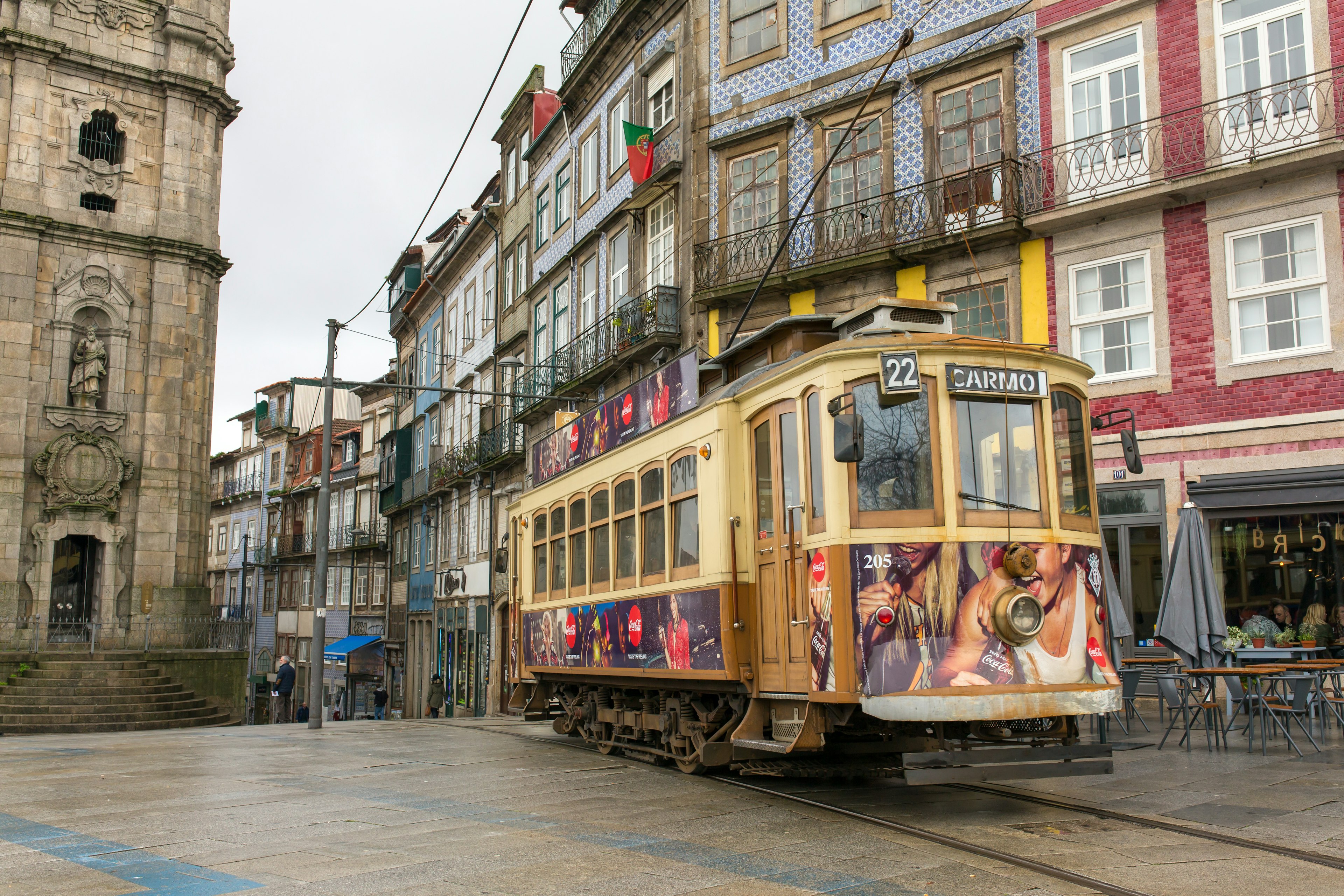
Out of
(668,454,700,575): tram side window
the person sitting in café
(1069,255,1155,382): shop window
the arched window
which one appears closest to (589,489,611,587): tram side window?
(668,454,700,575): tram side window

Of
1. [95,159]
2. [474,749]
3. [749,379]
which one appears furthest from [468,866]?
[95,159]

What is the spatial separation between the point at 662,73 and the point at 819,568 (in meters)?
17.1

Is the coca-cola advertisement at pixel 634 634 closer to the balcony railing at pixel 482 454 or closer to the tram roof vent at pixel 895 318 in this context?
the tram roof vent at pixel 895 318

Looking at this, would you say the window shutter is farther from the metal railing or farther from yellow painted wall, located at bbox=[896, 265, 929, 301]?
the metal railing

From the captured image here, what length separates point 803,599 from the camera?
8328mm

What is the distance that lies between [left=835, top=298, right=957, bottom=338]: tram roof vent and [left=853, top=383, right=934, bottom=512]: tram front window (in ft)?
2.85

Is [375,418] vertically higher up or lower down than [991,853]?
higher up

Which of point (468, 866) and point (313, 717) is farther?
point (313, 717)

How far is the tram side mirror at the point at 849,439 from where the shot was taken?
7.58 meters

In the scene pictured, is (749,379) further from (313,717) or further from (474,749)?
(313,717)

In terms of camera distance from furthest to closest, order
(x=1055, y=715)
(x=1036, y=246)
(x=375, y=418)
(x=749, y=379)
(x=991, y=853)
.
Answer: (x=375, y=418), (x=1036, y=246), (x=749, y=379), (x=1055, y=715), (x=991, y=853)

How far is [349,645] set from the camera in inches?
1693

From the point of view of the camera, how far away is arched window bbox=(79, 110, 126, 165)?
1104 inches

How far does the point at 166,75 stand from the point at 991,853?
2809cm
